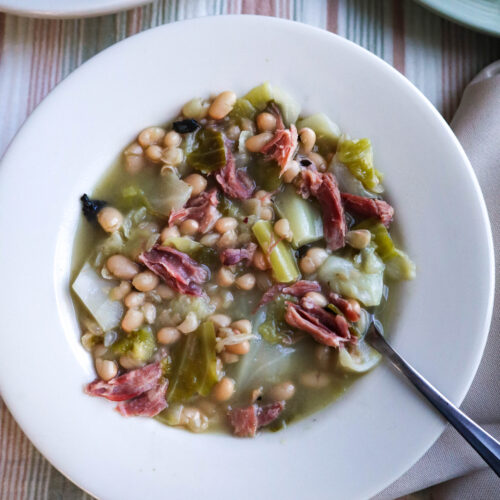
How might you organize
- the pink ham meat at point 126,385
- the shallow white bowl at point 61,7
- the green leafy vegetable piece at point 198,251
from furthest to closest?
1. the shallow white bowl at point 61,7
2. the green leafy vegetable piece at point 198,251
3. the pink ham meat at point 126,385

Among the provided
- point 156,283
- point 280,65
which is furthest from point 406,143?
point 156,283

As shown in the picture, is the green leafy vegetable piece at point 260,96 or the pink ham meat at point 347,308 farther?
the green leafy vegetable piece at point 260,96

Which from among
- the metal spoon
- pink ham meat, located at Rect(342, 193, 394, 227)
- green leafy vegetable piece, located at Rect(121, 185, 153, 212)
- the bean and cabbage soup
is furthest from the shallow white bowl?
the metal spoon

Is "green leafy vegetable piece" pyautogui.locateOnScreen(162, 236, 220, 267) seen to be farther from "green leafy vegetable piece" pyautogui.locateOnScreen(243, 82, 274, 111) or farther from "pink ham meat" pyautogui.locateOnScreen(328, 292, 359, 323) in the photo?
"green leafy vegetable piece" pyautogui.locateOnScreen(243, 82, 274, 111)

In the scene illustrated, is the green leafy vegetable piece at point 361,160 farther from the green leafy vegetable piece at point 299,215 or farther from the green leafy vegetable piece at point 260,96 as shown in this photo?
the green leafy vegetable piece at point 260,96

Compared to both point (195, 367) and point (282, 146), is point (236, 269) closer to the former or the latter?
point (195, 367)

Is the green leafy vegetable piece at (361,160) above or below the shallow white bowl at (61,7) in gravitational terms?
below

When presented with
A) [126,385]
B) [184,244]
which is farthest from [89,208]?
[126,385]

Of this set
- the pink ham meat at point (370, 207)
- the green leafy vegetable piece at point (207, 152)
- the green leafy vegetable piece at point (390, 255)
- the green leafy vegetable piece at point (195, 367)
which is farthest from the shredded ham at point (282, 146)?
the green leafy vegetable piece at point (195, 367)
